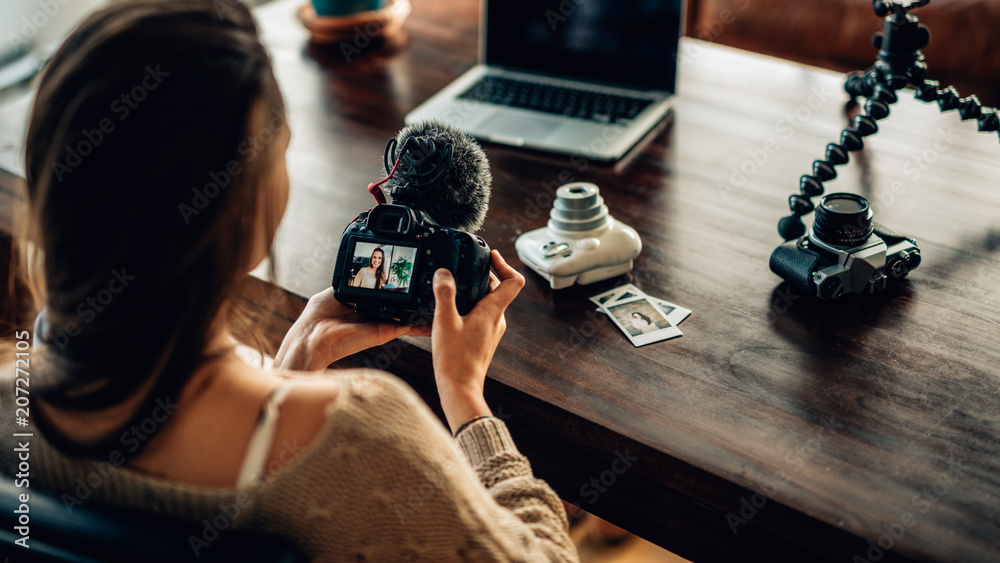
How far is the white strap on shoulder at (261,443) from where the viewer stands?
636 millimetres

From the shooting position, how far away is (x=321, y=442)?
2.07 ft

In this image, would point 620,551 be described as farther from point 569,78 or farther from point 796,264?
point 569,78

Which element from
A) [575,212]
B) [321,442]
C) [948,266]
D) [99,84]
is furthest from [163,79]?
[948,266]

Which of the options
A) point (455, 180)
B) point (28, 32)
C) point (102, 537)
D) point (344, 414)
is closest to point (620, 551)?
point (455, 180)

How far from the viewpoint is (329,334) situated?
0.94 meters

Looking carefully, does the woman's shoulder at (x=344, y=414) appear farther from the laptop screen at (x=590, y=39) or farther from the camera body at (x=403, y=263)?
the laptop screen at (x=590, y=39)

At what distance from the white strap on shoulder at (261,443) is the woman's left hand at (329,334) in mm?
283

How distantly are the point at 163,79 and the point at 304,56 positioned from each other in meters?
1.28

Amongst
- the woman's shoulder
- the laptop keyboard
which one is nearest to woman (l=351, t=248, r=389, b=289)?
the woman's shoulder

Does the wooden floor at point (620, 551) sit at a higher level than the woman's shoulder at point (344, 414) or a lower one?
lower

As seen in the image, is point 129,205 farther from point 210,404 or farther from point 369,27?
point 369,27

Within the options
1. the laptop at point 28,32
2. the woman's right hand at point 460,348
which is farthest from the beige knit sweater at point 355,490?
the laptop at point 28,32

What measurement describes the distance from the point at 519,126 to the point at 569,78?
0.63 ft

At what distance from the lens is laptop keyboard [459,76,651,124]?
1450 mm
